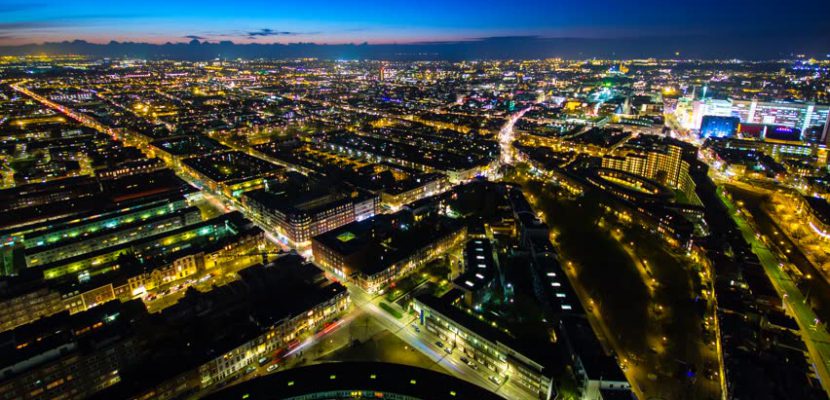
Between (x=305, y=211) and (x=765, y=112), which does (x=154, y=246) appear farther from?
(x=765, y=112)

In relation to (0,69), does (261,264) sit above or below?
below

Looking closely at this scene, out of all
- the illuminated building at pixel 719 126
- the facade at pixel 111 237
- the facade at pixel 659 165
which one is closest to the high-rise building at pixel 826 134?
the illuminated building at pixel 719 126

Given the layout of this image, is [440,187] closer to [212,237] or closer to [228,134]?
[212,237]

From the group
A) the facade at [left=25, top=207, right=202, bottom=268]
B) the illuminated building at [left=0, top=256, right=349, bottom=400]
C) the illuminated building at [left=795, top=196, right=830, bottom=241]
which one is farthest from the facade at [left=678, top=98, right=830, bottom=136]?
the facade at [left=25, top=207, right=202, bottom=268]

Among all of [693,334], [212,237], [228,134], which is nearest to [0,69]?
[228,134]

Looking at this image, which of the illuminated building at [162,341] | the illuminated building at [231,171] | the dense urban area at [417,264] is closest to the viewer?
the illuminated building at [162,341]

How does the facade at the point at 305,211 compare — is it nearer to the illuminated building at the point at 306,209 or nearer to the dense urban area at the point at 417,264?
the illuminated building at the point at 306,209

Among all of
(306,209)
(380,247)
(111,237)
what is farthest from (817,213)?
(111,237)

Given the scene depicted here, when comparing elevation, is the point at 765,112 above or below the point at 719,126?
above

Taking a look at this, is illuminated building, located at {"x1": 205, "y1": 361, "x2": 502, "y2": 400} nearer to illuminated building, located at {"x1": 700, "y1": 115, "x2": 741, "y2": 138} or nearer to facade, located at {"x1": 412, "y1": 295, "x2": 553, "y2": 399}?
facade, located at {"x1": 412, "y1": 295, "x2": 553, "y2": 399}
